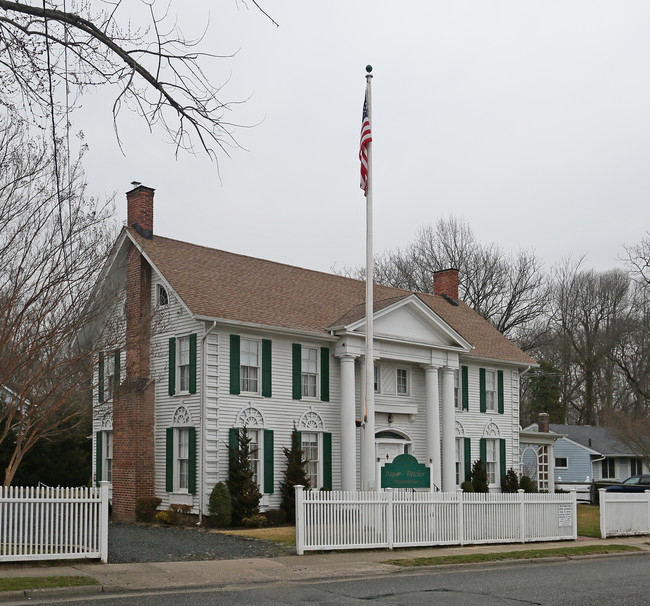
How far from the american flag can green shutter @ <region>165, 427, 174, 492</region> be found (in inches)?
365

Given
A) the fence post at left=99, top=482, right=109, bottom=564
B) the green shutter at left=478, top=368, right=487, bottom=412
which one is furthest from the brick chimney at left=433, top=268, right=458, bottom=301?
the fence post at left=99, top=482, right=109, bottom=564

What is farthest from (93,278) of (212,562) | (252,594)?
(252,594)

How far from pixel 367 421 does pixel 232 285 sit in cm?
817

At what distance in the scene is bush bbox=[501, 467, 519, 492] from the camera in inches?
1201

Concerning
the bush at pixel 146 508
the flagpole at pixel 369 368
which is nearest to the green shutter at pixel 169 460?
the bush at pixel 146 508

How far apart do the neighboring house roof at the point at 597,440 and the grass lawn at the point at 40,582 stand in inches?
1539

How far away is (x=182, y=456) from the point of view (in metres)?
23.5

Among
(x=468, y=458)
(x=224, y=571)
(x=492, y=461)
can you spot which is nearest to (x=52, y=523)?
(x=224, y=571)

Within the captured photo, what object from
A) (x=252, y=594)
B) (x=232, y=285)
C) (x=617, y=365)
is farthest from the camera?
(x=617, y=365)

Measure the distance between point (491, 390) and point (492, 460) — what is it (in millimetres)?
2554

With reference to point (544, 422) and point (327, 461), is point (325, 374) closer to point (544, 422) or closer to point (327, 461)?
point (327, 461)

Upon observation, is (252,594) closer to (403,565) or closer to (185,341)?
(403,565)

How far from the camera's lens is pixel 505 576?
46.0 ft

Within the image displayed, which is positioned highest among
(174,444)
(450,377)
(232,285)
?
(232,285)
